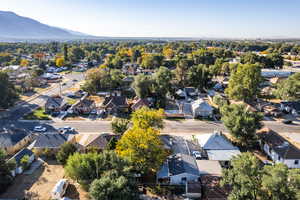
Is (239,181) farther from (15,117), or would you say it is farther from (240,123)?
(15,117)

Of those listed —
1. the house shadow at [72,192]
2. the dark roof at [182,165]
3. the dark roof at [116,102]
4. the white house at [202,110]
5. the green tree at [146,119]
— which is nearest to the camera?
the house shadow at [72,192]

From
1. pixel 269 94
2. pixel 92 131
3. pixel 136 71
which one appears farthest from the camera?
pixel 136 71

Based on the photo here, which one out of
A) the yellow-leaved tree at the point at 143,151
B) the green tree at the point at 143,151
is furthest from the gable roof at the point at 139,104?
the green tree at the point at 143,151

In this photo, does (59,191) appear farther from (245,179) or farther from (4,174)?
(245,179)

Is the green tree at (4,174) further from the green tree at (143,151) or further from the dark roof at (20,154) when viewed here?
the green tree at (143,151)

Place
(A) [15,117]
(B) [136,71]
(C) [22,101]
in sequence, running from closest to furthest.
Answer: (A) [15,117]
(C) [22,101]
(B) [136,71]

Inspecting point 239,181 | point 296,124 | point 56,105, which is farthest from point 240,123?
point 56,105
